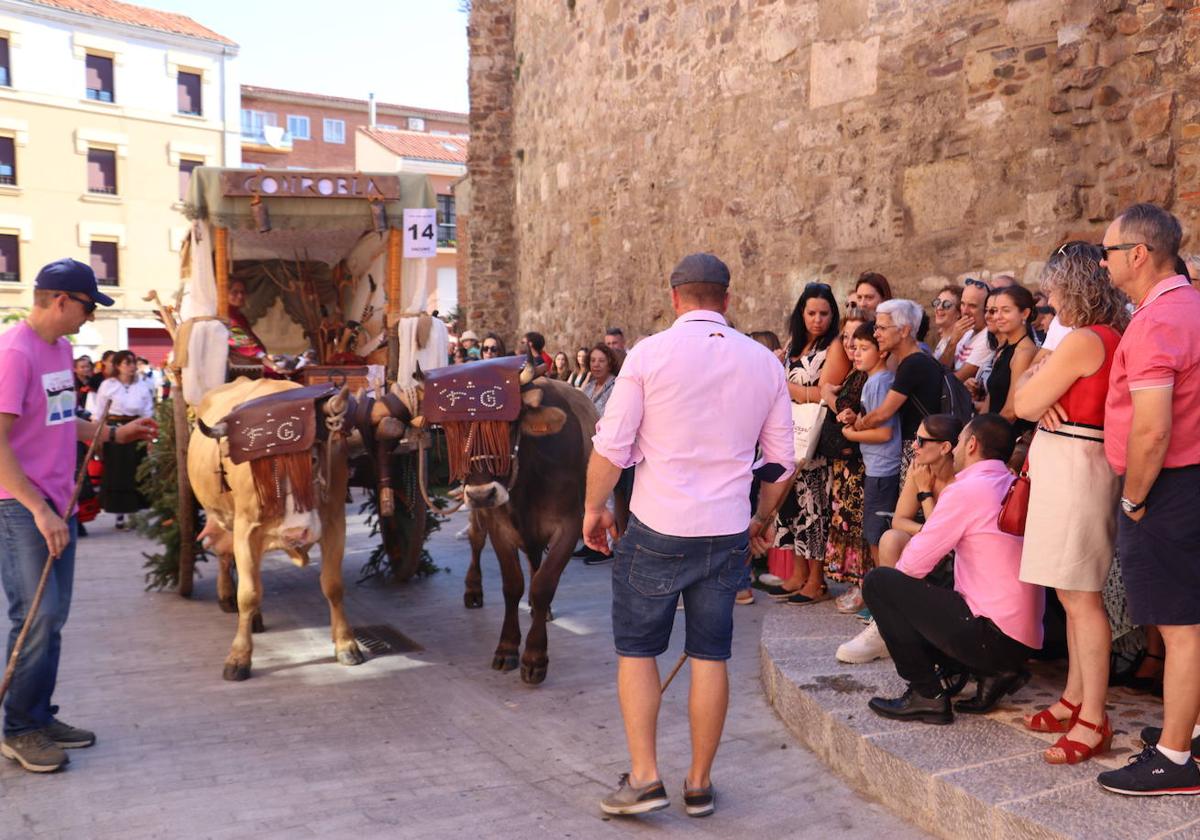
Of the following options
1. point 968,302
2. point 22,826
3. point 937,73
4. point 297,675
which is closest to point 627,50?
point 937,73

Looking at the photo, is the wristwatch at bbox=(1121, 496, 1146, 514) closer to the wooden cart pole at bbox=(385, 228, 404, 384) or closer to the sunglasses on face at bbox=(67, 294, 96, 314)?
the sunglasses on face at bbox=(67, 294, 96, 314)

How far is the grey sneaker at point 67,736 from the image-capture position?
189 inches

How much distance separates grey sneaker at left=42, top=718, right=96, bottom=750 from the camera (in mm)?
4793

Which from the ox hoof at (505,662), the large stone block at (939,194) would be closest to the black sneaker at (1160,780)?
the ox hoof at (505,662)

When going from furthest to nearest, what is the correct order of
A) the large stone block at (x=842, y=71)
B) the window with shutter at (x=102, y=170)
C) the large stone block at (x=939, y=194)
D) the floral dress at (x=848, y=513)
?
the window with shutter at (x=102, y=170)
the large stone block at (x=842, y=71)
the large stone block at (x=939, y=194)
the floral dress at (x=848, y=513)

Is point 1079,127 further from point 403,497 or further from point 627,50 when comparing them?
point 627,50

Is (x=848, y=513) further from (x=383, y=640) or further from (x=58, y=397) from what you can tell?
(x=58, y=397)

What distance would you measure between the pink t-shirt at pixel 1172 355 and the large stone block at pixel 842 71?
6114mm

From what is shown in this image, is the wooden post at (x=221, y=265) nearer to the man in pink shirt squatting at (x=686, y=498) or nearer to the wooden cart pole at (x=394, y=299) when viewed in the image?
the wooden cart pole at (x=394, y=299)

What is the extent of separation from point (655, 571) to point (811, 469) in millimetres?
3090

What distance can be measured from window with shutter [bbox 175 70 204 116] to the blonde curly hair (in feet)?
130

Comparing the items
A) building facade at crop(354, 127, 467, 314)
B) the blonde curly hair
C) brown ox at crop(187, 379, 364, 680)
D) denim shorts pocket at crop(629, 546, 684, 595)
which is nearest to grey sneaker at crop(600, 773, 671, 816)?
denim shorts pocket at crop(629, 546, 684, 595)

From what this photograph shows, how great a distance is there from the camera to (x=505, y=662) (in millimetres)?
6109

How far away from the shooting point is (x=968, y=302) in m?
6.71
